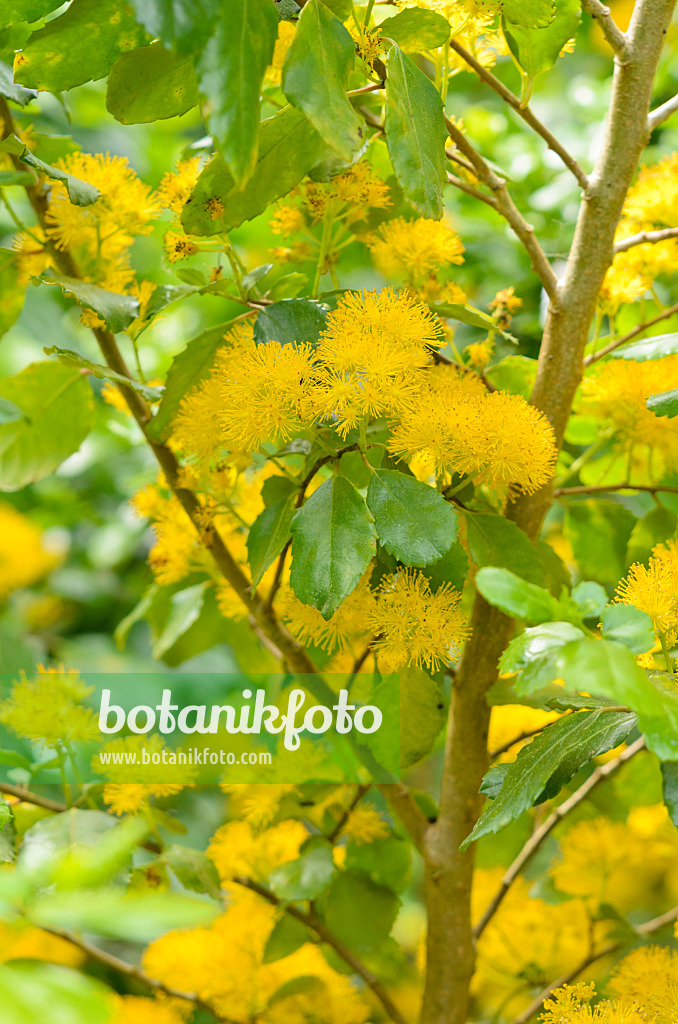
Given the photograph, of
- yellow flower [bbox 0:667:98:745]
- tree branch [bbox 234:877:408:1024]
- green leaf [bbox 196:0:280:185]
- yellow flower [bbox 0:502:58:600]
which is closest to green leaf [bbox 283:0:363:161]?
green leaf [bbox 196:0:280:185]

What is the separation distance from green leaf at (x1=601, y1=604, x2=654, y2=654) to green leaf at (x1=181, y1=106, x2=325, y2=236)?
260 millimetres

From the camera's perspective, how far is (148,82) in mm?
417

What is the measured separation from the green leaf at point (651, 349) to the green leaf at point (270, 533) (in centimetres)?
21

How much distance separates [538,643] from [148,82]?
32cm

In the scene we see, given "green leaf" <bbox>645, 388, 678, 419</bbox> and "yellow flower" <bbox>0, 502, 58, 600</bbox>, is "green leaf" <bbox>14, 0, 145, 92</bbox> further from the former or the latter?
"yellow flower" <bbox>0, 502, 58, 600</bbox>

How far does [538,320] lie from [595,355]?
0.76 ft

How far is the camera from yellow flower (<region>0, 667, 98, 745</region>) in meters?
0.51

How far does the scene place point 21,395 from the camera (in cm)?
60

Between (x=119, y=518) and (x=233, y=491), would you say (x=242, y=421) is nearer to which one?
(x=233, y=491)

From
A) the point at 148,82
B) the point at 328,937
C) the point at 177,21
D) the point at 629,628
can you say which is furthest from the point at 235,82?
the point at 328,937

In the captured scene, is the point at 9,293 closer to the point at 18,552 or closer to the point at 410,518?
the point at 410,518

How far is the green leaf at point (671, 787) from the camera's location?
1.23 ft

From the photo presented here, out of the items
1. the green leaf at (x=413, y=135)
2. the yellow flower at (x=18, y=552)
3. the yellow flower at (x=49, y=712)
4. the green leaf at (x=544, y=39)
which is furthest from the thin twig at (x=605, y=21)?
the yellow flower at (x=18, y=552)

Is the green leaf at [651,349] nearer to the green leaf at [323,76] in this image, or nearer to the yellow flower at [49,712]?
the green leaf at [323,76]
